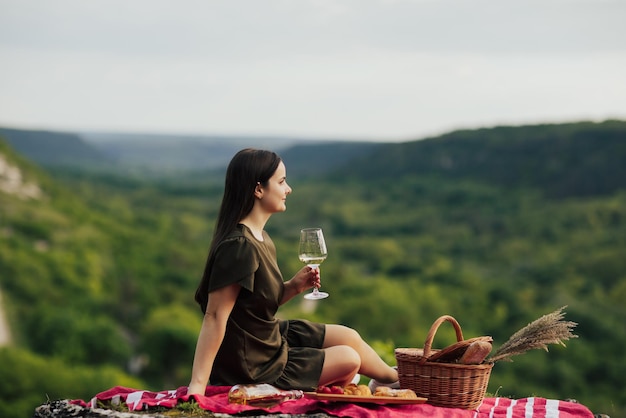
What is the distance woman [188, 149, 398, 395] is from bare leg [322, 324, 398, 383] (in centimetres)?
8

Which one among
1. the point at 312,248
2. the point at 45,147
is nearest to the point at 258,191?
the point at 312,248

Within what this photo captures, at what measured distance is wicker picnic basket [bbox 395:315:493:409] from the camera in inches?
193

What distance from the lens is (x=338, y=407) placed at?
15.8 feet

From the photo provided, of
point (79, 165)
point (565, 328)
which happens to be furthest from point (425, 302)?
point (79, 165)

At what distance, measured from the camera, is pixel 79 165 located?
18800cm

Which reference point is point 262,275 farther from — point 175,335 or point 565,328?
point 175,335

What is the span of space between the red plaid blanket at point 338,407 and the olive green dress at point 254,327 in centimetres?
17

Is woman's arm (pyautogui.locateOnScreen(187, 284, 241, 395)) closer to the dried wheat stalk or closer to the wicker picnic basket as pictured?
the wicker picnic basket

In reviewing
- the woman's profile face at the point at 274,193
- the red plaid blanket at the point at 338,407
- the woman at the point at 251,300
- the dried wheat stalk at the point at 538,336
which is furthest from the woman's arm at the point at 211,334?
the dried wheat stalk at the point at 538,336

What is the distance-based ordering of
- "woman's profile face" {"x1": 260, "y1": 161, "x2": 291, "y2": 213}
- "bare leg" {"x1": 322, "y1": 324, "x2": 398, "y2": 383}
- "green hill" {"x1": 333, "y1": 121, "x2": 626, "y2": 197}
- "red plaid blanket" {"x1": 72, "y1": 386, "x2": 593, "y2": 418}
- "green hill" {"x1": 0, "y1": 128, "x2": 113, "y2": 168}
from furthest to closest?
1. "green hill" {"x1": 0, "y1": 128, "x2": 113, "y2": 168}
2. "green hill" {"x1": 333, "y1": 121, "x2": 626, "y2": 197}
3. "bare leg" {"x1": 322, "y1": 324, "x2": 398, "y2": 383}
4. "woman's profile face" {"x1": 260, "y1": 161, "x2": 291, "y2": 213}
5. "red plaid blanket" {"x1": 72, "y1": 386, "x2": 593, "y2": 418}

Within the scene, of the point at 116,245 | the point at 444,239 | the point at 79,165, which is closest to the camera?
the point at 116,245

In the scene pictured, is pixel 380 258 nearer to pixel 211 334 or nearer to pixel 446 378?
pixel 446 378

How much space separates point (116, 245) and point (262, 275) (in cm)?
9717

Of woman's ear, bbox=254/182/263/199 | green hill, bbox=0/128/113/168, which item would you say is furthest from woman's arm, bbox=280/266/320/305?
green hill, bbox=0/128/113/168
